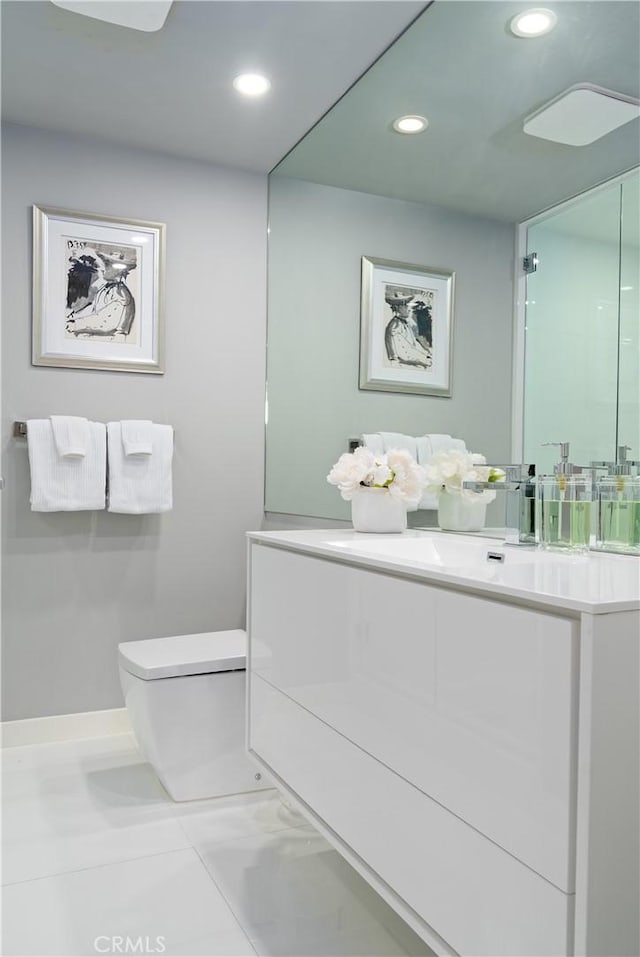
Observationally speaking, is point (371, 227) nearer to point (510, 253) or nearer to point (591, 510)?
point (510, 253)

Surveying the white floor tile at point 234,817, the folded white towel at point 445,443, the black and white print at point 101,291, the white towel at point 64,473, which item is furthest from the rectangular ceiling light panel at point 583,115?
the white floor tile at point 234,817

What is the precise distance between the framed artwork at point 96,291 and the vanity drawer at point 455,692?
140 centimetres

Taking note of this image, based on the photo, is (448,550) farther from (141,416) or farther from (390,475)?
(141,416)

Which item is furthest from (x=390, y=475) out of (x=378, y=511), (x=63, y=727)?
(x=63, y=727)

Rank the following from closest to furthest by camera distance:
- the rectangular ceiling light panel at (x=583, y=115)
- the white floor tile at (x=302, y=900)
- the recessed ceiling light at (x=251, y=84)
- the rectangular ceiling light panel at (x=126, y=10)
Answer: the rectangular ceiling light panel at (x=583, y=115) < the white floor tile at (x=302, y=900) < the rectangular ceiling light panel at (x=126, y=10) < the recessed ceiling light at (x=251, y=84)

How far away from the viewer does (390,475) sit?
6.00 feet

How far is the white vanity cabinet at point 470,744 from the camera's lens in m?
0.80

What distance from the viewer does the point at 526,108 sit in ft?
5.09

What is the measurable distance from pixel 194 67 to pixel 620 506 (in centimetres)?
170

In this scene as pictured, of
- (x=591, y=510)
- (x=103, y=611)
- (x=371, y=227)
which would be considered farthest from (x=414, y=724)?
(x=103, y=611)

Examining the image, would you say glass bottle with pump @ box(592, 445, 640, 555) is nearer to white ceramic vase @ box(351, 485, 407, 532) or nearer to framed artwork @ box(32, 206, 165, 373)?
white ceramic vase @ box(351, 485, 407, 532)

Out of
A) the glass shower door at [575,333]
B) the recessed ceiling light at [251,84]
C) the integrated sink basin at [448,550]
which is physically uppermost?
the recessed ceiling light at [251,84]

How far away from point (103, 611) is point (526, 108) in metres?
2.07

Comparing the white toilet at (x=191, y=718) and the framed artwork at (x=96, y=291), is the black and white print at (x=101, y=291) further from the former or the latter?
the white toilet at (x=191, y=718)
